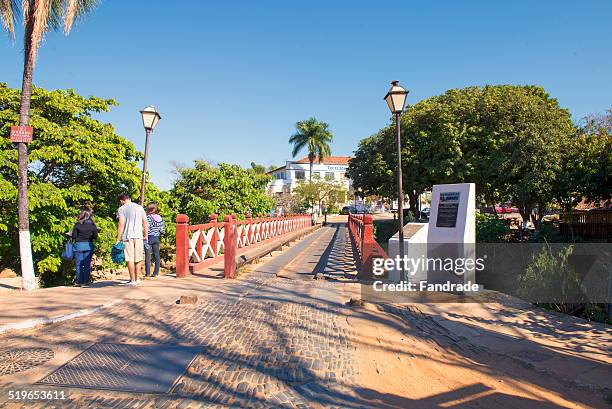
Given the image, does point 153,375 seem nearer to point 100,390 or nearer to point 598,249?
point 100,390

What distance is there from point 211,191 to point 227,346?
43.6 ft

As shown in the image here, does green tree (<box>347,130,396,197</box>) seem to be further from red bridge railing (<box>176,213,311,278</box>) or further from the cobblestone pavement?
the cobblestone pavement

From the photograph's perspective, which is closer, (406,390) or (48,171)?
(406,390)

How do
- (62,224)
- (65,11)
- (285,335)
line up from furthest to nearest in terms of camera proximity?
(62,224) < (65,11) < (285,335)

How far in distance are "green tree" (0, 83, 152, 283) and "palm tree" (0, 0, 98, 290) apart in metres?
0.88

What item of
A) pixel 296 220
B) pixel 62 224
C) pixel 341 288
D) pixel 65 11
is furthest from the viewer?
pixel 296 220

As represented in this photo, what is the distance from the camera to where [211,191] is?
16.9 meters

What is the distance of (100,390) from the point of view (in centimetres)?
313

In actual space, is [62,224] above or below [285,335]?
above

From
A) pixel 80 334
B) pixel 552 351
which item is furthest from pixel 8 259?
pixel 552 351

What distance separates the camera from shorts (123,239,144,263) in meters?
6.92

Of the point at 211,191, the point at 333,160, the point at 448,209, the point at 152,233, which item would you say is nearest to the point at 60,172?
the point at 152,233

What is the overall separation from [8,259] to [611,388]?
38.7 feet

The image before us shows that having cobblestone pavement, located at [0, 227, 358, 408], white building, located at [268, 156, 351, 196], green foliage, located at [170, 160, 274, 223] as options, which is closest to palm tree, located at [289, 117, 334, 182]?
white building, located at [268, 156, 351, 196]
